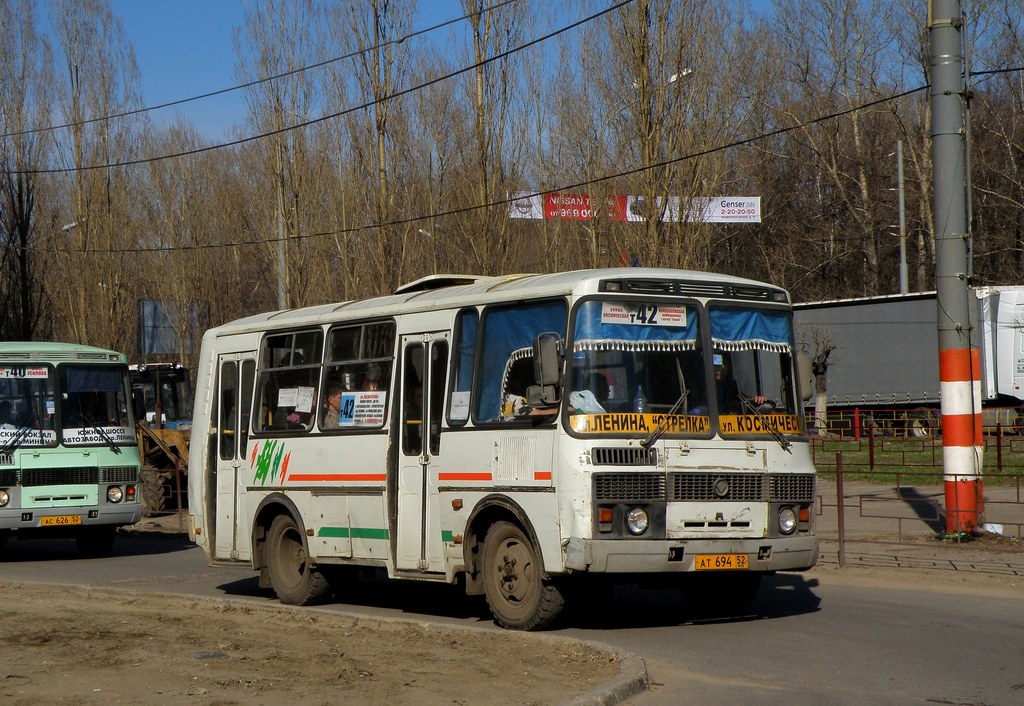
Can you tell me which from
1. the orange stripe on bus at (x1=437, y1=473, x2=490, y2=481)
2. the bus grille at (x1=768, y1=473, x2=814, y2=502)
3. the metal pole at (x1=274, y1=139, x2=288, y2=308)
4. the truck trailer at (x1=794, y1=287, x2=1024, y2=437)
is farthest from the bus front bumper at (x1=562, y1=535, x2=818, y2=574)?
the truck trailer at (x1=794, y1=287, x2=1024, y2=437)

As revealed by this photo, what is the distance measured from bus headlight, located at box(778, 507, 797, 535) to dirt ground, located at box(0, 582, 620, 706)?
217 centimetres

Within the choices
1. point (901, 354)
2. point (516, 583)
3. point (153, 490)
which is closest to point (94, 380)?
point (153, 490)

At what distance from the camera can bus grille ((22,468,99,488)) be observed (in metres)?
18.3

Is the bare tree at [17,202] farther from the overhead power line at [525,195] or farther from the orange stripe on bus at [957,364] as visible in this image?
the orange stripe on bus at [957,364]

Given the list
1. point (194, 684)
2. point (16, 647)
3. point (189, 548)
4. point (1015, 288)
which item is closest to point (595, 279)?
point (194, 684)

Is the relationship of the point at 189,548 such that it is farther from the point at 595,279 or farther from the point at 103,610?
the point at 595,279

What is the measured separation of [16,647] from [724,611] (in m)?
5.58

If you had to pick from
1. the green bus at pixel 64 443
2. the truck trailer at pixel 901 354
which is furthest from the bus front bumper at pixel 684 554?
the truck trailer at pixel 901 354

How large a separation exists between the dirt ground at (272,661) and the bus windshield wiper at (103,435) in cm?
753

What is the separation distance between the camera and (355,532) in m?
12.2

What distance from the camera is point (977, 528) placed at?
622 inches

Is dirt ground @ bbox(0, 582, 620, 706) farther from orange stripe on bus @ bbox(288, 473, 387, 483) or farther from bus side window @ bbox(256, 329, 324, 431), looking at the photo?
bus side window @ bbox(256, 329, 324, 431)

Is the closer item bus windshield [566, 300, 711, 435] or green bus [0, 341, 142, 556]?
bus windshield [566, 300, 711, 435]

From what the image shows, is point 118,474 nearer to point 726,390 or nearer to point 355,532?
point 355,532
